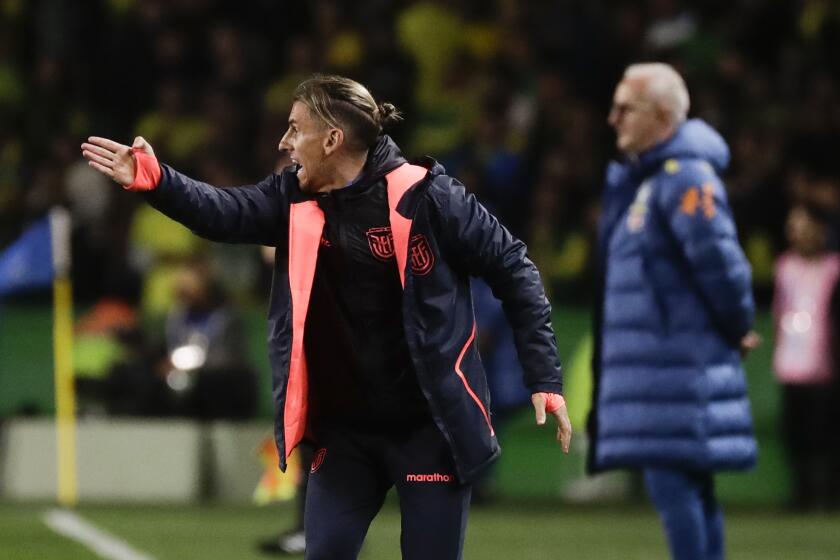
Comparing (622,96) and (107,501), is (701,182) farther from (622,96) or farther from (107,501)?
(107,501)

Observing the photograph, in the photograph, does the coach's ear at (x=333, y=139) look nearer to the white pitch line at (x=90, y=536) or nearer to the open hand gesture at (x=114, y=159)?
the open hand gesture at (x=114, y=159)

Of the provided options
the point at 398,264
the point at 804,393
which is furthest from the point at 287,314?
the point at 804,393

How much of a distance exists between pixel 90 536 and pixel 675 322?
A: 4.86 m

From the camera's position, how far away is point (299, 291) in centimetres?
579

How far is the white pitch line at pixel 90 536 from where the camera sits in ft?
34.2

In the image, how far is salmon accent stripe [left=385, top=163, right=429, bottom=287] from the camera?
18.9 feet

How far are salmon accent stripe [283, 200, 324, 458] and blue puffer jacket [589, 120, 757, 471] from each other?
7.44ft

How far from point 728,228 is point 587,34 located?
8.90 m

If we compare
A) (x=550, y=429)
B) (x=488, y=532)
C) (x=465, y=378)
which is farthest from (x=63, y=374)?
(x=465, y=378)

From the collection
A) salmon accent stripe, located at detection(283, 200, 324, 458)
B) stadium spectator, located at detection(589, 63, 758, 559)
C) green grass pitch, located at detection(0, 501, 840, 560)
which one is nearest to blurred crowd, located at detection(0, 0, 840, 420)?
green grass pitch, located at detection(0, 501, 840, 560)

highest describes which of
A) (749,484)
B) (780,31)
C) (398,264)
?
(780,31)

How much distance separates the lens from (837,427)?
1377 centimetres

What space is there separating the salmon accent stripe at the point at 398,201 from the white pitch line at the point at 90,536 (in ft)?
16.2

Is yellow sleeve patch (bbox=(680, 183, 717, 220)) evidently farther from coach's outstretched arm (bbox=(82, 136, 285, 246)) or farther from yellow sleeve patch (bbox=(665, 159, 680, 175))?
coach's outstretched arm (bbox=(82, 136, 285, 246))
